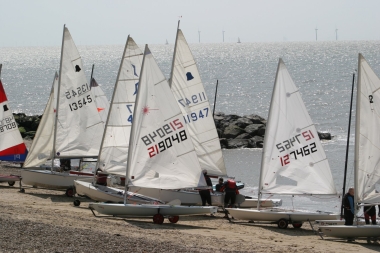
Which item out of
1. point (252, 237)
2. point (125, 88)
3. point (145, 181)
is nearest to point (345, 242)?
point (252, 237)

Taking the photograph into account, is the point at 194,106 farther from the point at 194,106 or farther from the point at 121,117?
the point at 121,117

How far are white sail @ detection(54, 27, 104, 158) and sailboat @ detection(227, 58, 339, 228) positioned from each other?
7.24 meters

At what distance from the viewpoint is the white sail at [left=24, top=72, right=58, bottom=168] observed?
25000 mm

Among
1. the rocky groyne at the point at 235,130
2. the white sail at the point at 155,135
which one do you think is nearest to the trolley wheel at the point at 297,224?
the white sail at the point at 155,135

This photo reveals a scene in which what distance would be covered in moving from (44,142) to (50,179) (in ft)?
5.97

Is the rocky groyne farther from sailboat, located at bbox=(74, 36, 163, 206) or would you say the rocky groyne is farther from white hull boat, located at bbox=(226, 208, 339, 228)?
white hull boat, located at bbox=(226, 208, 339, 228)

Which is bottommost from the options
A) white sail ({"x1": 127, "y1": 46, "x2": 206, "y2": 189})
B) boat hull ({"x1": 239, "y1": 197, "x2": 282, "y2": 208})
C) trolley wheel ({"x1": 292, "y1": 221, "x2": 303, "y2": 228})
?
trolley wheel ({"x1": 292, "y1": 221, "x2": 303, "y2": 228})

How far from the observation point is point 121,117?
22531 mm

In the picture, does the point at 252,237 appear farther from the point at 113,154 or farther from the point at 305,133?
the point at 113,154

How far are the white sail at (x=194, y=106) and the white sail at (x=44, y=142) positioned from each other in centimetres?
488

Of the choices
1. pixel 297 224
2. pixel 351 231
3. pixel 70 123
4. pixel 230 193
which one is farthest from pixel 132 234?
pixel 70 123

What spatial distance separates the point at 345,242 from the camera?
59.1 ft

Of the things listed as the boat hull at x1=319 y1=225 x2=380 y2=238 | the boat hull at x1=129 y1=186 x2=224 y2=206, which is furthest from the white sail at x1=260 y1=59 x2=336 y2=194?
the boat hull at x1=129 y1=186 x2=224 y2=206

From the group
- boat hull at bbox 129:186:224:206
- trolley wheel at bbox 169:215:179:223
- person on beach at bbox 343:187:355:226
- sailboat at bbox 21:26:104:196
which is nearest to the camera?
person on beach at bbox 343:187:355:226
